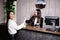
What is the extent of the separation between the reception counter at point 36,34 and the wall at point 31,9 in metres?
1.04

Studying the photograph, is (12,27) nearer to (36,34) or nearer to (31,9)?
(36,34)

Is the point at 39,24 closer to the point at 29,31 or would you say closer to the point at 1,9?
the point at 29,31

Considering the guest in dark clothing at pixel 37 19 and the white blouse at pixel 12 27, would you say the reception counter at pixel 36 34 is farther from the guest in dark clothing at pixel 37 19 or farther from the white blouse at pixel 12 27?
the guest in dark clothing at pixel 37 19

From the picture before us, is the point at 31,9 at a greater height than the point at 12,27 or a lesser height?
greater

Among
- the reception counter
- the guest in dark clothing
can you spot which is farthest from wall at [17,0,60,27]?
the reception counter

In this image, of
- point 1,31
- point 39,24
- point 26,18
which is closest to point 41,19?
point 39,24

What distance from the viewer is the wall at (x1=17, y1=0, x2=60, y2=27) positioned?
16.1 ft

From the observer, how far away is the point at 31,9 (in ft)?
17.6

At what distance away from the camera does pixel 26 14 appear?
18.0ft

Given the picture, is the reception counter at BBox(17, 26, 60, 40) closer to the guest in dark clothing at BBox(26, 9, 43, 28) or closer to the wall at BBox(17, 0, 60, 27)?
the guest in dark clothing at BBox(26, 9, 43, 28)

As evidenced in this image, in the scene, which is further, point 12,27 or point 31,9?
point 31,9

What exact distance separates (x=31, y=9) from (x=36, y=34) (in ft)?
5.14

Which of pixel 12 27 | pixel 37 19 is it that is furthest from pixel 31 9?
pixel 12 27

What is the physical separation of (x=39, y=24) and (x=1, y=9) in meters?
1.78
